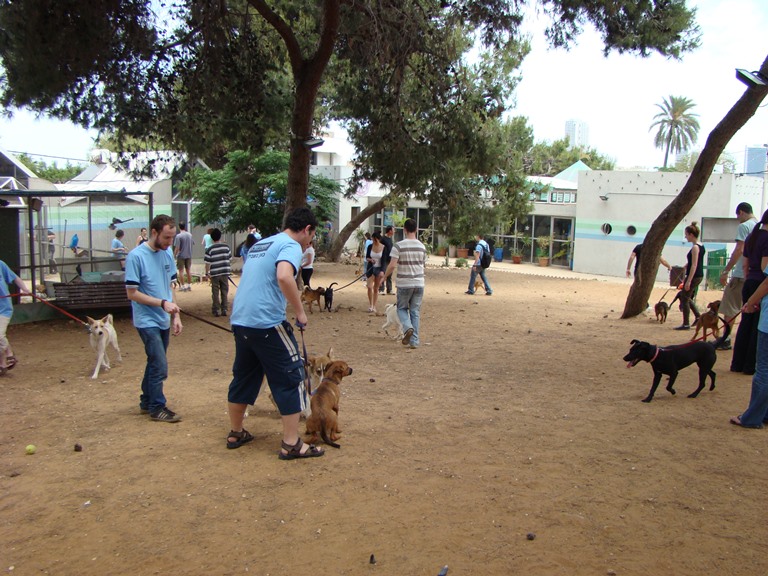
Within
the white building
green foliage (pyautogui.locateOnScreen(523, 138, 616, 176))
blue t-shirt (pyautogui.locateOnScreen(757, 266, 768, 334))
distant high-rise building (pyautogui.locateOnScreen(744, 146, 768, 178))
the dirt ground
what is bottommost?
the dirt ground

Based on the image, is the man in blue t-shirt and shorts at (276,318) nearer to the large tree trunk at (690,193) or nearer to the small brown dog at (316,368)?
the small brown dog at (316,368)

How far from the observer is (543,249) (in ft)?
109

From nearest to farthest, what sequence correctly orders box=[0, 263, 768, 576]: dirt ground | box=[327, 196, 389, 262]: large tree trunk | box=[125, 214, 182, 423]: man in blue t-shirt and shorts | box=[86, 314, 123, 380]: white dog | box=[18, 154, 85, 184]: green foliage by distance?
box=[0, 263, 768, 576]: dirt ground, box=[125, 214, 182, 423]: man in blue t-shirt and shorts, box=[86, 314, 123, 380]: white dog, box=[327, 196, 389, 262]: large tree trunk, box=[18, 154, 85, 184]: green foliage

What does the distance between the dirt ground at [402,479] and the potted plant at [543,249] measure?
24.6m

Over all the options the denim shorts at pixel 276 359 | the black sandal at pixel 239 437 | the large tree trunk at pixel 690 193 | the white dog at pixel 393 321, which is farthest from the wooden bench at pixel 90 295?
the large tree trunk at pixel 690 193

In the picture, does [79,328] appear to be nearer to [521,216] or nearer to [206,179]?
[206,179]

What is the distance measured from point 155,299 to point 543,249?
2908 centimetres

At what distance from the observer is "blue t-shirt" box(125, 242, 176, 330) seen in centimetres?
598

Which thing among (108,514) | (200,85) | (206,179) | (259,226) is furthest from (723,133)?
(206,179)

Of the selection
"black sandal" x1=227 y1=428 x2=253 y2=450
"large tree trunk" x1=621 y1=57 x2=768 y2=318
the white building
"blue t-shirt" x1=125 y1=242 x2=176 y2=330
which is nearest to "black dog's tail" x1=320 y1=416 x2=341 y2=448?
"black sandal" x1=227 y1=428 x2=253 y2=450

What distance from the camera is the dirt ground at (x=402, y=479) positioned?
3.81 m

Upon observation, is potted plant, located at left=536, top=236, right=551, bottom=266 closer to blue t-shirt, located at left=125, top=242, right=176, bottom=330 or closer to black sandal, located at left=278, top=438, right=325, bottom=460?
blue t-shirt, located at left=125, top=242, right=176, bottom=330

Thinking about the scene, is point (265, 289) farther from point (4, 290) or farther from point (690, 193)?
point (690, 193)

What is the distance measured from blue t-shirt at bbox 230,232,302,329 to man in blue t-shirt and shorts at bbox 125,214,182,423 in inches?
48.6
